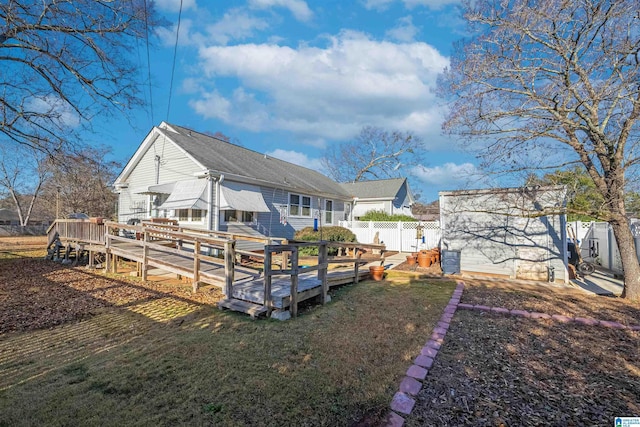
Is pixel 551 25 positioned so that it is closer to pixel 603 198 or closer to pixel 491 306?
pixel 603 198

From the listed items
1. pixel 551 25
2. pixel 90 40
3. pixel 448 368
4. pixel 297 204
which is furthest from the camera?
pixel 297 204

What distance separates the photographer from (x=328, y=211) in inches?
760

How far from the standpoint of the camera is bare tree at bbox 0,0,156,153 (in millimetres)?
7934

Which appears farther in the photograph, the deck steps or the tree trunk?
the tree trunk

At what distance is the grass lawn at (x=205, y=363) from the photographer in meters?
2.65

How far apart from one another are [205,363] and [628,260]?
30.1 feet

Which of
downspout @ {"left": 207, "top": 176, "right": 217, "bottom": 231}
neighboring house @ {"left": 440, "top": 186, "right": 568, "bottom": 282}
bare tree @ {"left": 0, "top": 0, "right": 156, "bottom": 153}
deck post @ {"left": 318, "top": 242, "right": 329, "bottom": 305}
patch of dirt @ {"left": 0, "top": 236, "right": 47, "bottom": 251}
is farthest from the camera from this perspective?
patch of dirt @ {"left": 0, "top": 236, "right": 47, "bottom": 251}

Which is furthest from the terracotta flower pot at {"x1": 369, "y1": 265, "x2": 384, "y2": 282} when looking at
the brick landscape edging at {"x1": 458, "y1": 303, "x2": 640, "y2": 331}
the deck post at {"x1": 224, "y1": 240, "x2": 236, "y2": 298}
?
the deck post at {"x1": 224, "y1": 240, "x2": 236, "y2": 298}

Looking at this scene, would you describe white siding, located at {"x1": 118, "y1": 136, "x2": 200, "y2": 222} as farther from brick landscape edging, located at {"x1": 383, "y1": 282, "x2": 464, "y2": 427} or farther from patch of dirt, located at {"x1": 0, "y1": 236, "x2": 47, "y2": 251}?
brick landscape edging, located at {"x1": 383, "y1": 282, "x2": 464, "y2": 427}

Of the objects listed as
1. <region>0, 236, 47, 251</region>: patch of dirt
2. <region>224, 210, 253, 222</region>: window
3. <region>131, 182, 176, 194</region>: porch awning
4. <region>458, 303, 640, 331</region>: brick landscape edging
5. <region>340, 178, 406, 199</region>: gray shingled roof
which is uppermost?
<region>340, 178, 406, 199</region>: gray shingled roof

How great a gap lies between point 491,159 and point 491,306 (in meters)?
4.04

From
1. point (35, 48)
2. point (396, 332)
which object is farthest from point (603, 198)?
point (35, 48)

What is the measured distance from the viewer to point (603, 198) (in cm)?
669

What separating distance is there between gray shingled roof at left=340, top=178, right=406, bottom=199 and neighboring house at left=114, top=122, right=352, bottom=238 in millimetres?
7081
